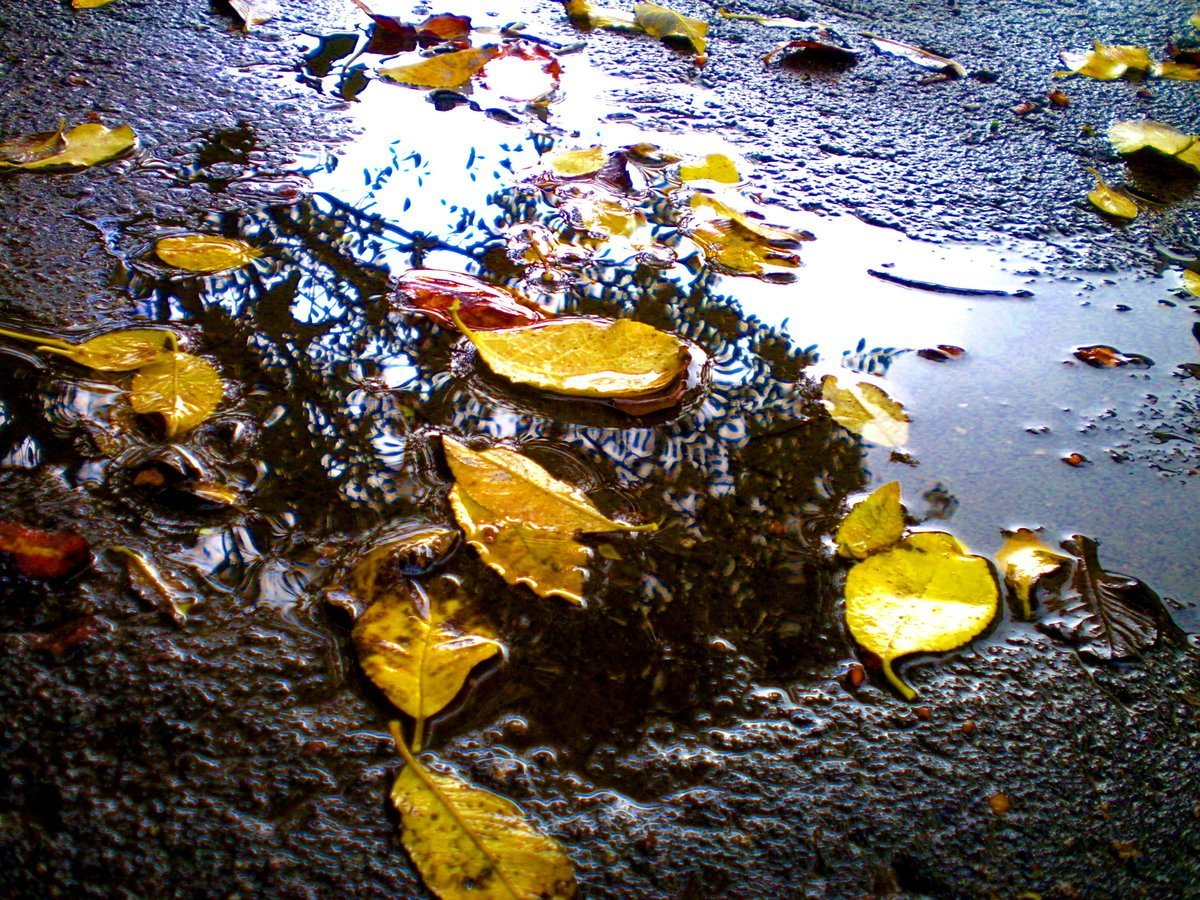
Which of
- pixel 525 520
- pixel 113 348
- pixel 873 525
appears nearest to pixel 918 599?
pixel 873 525

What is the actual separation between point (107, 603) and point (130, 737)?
0.54ft

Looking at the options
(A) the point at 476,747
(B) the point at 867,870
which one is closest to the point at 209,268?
(A) the point at 476,747

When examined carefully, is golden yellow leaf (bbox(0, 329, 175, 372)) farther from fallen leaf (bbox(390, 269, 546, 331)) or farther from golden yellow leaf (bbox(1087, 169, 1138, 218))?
golden yellow leaf (bbox(1087, 169, 1138, 218))

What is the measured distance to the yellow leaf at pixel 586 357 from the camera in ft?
3.95

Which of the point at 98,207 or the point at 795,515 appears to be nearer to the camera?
the point at 795,515

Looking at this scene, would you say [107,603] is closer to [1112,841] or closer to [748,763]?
[748,763]

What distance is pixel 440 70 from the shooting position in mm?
1930

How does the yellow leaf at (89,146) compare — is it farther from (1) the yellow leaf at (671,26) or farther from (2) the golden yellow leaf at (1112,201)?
(2) the golden yellow leaf at (1112,201)

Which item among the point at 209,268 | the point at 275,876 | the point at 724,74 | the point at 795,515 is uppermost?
the point at 724,74

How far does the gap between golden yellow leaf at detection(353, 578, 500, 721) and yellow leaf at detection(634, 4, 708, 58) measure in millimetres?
1693

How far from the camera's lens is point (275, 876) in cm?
75

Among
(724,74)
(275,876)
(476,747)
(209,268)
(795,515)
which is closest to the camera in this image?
(275,876)

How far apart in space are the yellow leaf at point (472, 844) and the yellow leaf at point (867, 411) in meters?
0.70

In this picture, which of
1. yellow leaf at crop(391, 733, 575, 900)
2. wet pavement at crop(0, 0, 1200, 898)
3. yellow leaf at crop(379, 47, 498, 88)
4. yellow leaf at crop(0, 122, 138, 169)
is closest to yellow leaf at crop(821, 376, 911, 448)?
wet pavement at crop(0, 0, 1200, 898)
